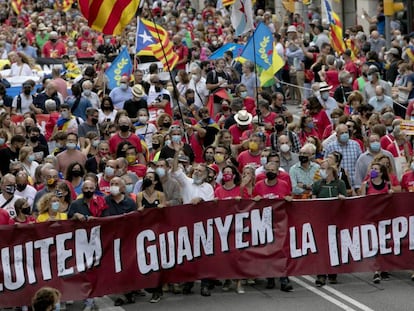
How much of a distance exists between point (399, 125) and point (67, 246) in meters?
5.79

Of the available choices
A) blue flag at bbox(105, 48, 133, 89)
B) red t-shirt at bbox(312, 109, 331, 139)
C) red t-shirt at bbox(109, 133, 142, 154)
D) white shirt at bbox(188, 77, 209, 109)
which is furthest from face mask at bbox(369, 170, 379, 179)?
blue flag at bbox(105, 48, 133, 89)

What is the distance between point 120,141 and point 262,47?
4990mm

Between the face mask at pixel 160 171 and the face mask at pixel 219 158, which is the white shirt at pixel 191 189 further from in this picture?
the face mask at pixel 219 158

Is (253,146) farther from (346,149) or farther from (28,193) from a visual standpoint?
(28,193)

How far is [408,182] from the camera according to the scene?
58.6ft

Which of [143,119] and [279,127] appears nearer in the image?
[279,127]

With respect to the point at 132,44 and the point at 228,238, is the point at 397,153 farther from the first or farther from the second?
the point at 132,44

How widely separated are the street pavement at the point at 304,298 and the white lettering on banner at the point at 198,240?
454 mm

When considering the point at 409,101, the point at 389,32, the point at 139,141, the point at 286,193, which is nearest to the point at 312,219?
the point at 286,193

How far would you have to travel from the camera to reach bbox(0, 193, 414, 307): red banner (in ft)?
54.2

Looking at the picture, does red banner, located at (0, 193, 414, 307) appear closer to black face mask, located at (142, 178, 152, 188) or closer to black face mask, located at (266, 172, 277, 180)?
black face mask, located at (142, 178, 152, 188)

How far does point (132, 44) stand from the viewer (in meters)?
34.0

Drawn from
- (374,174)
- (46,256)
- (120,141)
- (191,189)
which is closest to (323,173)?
(374,174)

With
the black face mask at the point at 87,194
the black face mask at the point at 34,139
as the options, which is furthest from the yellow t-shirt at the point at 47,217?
the black face mask at the point at 34,139
